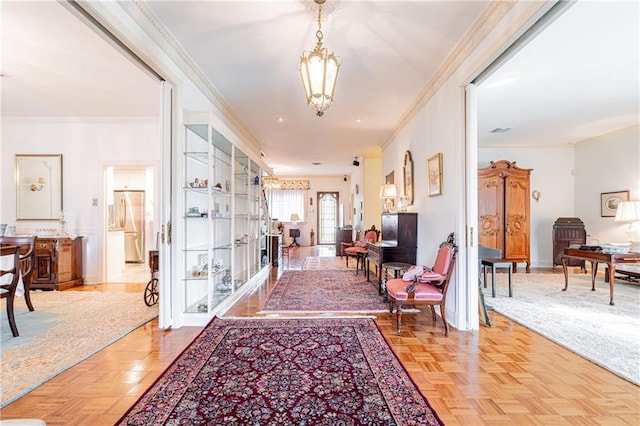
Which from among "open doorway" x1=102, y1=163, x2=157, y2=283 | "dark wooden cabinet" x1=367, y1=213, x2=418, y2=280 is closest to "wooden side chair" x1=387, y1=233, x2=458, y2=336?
"dark wooden cabinet" x1=367, y1=213, x2=418, y2=280

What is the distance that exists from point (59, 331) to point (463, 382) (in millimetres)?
3840

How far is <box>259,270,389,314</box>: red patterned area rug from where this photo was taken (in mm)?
3773

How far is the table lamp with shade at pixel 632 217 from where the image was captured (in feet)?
17.0

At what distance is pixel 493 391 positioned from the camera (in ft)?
6.58

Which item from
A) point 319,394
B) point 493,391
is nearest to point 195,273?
point 319,394

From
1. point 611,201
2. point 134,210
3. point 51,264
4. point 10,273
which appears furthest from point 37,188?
point 611,201

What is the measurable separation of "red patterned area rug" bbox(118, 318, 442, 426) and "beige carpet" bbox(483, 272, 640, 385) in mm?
1757

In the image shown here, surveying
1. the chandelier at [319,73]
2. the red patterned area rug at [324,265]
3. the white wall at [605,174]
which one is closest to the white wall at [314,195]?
the red patterned area rug at [324,265]

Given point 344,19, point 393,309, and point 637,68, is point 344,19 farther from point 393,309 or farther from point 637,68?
point 637,68

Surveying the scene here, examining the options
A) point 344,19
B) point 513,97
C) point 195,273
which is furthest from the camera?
point 513,97

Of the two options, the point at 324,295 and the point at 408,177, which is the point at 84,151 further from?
the point at 408,177

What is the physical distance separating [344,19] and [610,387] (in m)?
3.50

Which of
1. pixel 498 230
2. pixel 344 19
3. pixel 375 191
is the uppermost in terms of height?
pixel 344 19

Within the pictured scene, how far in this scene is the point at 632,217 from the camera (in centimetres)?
520
